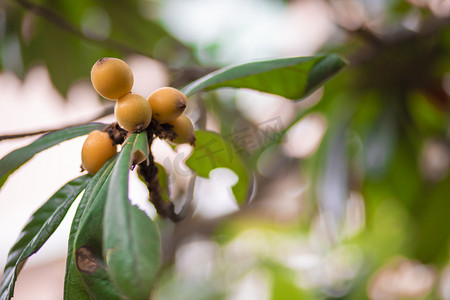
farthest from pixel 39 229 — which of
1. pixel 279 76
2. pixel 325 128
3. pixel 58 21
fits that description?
pixel 325 128

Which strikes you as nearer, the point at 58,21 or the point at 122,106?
the point at 122,106

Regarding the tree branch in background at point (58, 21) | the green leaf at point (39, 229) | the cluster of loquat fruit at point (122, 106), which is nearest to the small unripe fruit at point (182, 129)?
the cluster of loquat fruit at point (122, 106)

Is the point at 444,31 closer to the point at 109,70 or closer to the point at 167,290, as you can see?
the point at 109,70

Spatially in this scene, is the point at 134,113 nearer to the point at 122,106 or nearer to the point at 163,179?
the point at 122,106

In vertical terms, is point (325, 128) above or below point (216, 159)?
below

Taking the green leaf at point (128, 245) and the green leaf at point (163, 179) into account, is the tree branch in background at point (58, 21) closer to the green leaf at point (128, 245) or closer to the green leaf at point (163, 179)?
the green leaf at point (163, 179)

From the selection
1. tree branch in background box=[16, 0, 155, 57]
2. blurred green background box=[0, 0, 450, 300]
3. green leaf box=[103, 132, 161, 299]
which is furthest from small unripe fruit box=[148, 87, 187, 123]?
tree branch in background box=[16, 0, 155, 57]
